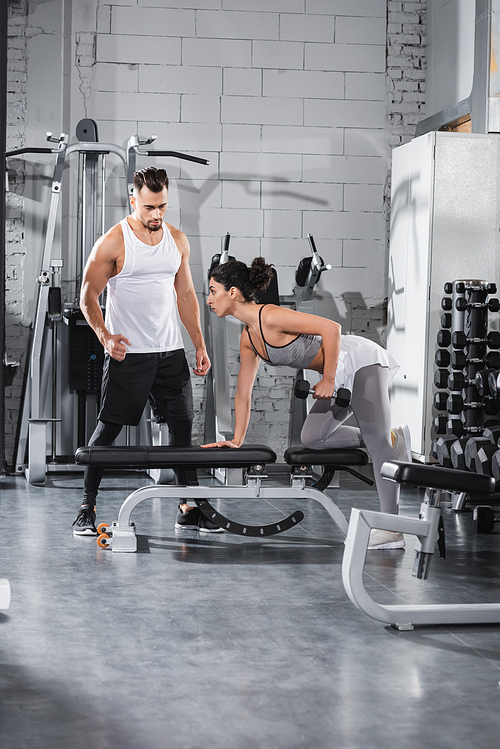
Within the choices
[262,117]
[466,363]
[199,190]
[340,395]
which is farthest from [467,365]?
[262,117]

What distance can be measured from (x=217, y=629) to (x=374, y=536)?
1280 millimetres

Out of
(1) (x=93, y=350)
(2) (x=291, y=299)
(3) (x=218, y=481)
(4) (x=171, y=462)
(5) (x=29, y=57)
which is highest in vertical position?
(5) (x=29, y=57)

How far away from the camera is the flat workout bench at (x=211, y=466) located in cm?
342

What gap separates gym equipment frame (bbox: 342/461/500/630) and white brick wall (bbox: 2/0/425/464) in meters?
3.54

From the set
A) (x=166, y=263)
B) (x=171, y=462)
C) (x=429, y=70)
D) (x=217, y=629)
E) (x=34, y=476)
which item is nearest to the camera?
(x=217, y=629)

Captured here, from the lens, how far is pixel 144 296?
3.74 meters

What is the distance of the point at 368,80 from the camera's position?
604 cm

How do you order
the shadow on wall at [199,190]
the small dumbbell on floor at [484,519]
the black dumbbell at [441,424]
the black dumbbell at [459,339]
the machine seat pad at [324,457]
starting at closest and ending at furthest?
the machine seat pad at [324,457], the small dumbbell on floor at [484,519], the black dumbbell at [459,339], the black dumbbell at [441,424], the shadow on wall at [199,190]

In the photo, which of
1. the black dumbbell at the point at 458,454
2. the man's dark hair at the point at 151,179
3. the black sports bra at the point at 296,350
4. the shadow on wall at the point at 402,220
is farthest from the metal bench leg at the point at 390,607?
the shadow on wall at the point at 402,220

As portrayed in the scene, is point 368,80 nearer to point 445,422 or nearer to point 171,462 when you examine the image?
point 445,422

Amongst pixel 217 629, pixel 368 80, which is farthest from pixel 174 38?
pixel 217 629

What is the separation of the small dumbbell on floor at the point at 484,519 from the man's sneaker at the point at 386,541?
54 centimetres

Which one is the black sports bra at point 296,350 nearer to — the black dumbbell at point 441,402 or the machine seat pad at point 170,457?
the machine seat pad at point 170,457

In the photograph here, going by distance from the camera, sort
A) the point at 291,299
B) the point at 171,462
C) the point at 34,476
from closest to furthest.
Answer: the point at 171,462, the point at 34,476, the point at 291,299
